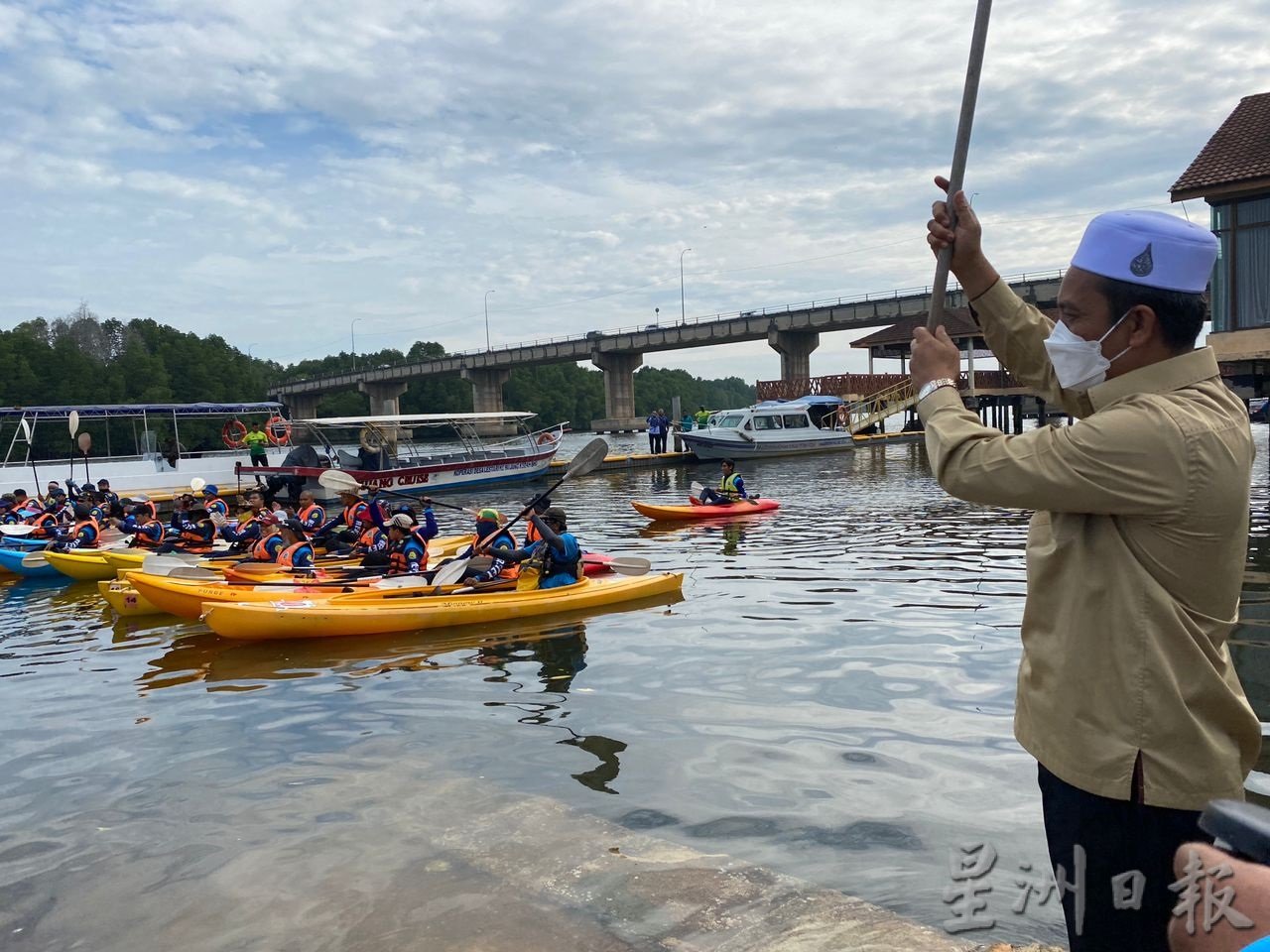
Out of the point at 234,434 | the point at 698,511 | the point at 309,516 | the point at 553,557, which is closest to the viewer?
the point at 553,557

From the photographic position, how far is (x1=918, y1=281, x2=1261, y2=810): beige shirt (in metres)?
2.21

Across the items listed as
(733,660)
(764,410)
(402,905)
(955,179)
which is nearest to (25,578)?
(733,660)

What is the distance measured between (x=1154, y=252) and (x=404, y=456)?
1319 inches

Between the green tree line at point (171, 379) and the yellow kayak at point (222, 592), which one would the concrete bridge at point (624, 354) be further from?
the yellow kayak at point (222, 592)

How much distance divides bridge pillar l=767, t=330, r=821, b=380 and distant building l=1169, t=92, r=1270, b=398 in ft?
185

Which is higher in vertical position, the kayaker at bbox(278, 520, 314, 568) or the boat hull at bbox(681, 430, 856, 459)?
the boat hull at bbox(681, 430, 856, 459)

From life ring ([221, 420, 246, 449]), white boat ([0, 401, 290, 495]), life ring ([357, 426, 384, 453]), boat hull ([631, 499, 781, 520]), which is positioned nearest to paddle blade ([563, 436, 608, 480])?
boat hull ([631, 499, 781, 520])

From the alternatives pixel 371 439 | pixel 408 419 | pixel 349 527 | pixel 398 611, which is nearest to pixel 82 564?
pixel 349 527

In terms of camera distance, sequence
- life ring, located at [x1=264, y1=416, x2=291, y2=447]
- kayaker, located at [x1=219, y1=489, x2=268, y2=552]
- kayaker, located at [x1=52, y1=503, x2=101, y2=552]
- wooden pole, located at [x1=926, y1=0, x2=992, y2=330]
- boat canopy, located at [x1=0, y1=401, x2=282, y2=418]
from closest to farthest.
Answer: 1. wooden pole, located at [x1=926, y1=0, x2=992, y2=330]
2. kayaker, located at [x1=219, y1=489, x2=268, y2=552]
3. kayaker, located at [x1=52, y1=503, x2=101, y2=552]
4. boat canopy, located at [x1=0, y1=401, x2=282, y2=418]
5. life ring, located at [x1=264, y1=416, x2=291, y2=447]

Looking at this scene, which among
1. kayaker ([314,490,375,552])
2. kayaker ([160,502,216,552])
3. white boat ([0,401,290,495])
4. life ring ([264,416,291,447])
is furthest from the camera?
life ring ([264,416,291,447])

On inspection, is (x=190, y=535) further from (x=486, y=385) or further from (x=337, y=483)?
(x=486, y=385)

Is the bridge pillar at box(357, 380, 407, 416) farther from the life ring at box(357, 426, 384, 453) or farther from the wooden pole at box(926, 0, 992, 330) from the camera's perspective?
the wooden pole at box(926, 0, 992, 330)

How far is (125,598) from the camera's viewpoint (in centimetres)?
1395

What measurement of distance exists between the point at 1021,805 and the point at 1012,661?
3.77 m
